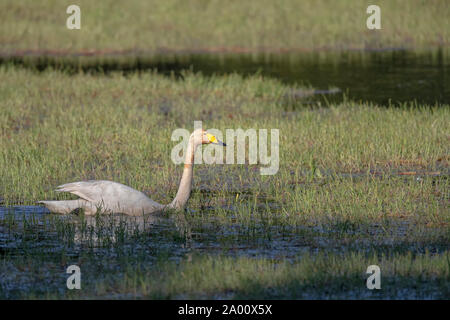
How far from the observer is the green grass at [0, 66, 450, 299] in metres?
8.49

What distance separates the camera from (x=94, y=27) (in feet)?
119

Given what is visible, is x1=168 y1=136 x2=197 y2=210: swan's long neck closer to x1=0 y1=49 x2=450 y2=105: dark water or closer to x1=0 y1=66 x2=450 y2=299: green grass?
x1=0 y1=66 x2=450 y2=299: green grass

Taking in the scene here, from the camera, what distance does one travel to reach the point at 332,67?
99.0 ft

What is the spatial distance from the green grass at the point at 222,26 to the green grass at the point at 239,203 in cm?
1347

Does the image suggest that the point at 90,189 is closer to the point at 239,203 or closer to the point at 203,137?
the point at 203,137

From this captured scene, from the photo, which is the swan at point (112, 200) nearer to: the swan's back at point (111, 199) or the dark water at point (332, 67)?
the swan's back at point (111, 199)

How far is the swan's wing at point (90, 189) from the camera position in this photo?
1150 cm

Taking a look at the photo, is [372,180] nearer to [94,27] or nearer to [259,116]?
[259,116]

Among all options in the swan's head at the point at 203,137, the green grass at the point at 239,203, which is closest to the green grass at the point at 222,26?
the green grass at the point at 239,203

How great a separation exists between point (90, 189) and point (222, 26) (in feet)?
84.3

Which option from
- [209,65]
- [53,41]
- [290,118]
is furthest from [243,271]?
[53,41]

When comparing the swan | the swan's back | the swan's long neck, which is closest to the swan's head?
the swan's long neck
